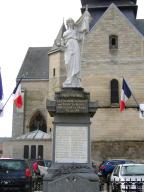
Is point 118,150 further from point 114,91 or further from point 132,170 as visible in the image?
point 132,170

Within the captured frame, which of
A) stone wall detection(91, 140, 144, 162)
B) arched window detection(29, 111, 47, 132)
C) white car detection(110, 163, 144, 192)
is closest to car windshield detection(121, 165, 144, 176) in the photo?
white car detection(110, 163, 144, 192)

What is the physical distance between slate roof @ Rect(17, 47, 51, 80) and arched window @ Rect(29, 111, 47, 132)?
3679mm

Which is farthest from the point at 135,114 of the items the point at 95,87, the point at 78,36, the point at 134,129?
the point at 78,36

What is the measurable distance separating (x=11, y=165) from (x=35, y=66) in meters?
28.8

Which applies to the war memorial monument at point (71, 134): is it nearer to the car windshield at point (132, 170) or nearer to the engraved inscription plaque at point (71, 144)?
the engraved inscription plaque at point (71, 144)

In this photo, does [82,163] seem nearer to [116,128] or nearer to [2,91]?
[2,91]

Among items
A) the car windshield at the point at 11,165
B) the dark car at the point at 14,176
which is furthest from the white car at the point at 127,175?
the car windshield at the point at 11,165

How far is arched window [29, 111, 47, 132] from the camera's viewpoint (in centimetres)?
4066

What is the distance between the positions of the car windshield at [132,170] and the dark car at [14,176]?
3178 mm

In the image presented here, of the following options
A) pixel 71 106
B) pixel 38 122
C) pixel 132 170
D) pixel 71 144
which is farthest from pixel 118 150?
pixel 71 106

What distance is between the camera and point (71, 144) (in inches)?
500

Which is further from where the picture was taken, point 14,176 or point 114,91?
point 114,91

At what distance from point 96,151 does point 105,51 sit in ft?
24.0

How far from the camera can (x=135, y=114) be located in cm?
3041
